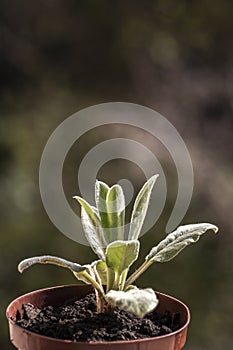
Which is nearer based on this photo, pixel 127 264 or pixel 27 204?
pixel 127 264

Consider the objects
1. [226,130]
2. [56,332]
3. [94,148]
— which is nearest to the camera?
[56,332]

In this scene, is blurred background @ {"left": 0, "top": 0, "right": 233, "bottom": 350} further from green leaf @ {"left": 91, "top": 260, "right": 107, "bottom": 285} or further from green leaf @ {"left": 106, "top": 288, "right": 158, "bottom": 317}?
green leaf @ {"left": 106, "top": 288, "right": 158, "bottom": 317}

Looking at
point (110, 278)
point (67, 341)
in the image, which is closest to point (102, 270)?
point (110, 278)

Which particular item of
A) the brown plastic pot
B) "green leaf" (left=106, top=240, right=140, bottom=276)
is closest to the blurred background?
the brown plastic pot

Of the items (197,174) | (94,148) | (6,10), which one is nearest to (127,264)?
(94,148)

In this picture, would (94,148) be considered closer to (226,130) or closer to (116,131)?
(116,131)

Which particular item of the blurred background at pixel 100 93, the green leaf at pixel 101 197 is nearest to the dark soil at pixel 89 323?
the green leaf at pixel 101 197
